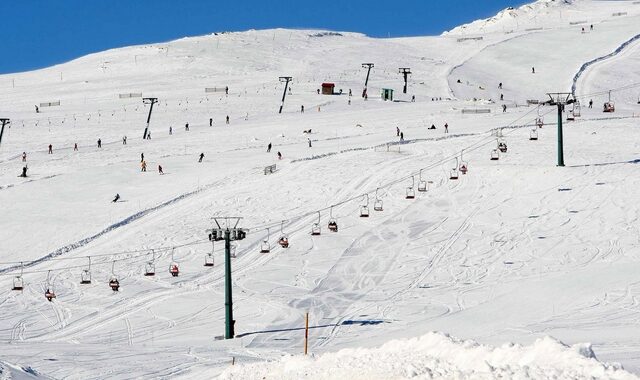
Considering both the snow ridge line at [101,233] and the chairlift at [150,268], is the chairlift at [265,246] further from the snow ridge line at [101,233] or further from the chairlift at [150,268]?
the snow ridge line at [101,233]

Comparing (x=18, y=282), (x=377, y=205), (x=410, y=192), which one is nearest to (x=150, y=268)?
(x=18, y=282)

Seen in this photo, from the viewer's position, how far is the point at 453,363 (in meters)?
19.2

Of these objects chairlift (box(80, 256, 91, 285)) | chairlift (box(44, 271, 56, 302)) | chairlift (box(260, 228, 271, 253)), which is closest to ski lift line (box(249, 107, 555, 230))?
chairlift (box(260, 228, 271, 253))

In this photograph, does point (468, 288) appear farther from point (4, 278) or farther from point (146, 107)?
point (146, 107)

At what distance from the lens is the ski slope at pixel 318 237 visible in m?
32.3

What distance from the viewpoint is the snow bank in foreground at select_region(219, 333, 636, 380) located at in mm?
18219

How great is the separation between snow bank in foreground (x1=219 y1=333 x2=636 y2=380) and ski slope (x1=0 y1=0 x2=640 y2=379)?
65 mm

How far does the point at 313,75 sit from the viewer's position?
11200 cm

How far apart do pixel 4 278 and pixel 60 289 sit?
328 cm

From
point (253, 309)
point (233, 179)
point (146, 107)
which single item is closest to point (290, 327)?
point (253, 309)

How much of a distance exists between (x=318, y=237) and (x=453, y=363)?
2901 centimetres

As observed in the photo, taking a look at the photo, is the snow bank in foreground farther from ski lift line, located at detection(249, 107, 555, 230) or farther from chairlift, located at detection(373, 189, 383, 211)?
ski lift line, located at detection(249, 107, 555, 230)

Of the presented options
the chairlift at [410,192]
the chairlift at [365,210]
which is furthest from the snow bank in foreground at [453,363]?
the chairlift at [410,192]

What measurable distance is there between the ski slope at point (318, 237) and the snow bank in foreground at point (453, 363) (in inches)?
2.6
